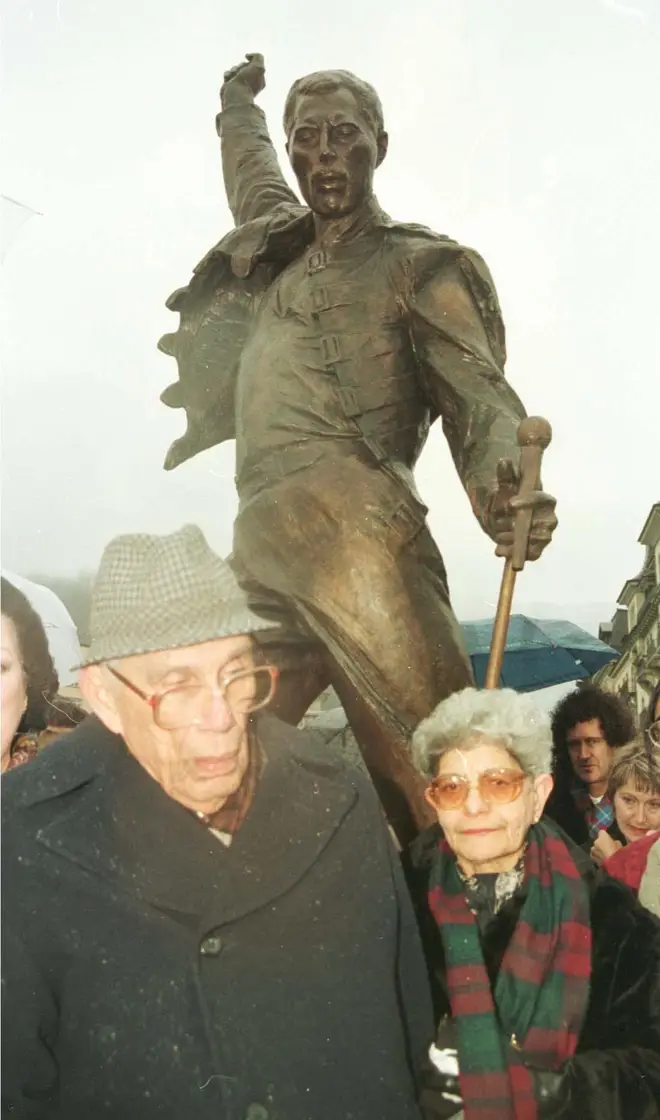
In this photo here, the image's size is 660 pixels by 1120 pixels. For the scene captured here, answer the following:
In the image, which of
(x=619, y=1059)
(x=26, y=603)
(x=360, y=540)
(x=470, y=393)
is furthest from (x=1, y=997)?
(x=470, y=393)

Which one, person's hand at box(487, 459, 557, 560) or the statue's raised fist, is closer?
person's hand at box(487, 459, 557, 560)

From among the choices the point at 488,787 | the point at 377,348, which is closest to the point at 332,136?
the point at 377,348

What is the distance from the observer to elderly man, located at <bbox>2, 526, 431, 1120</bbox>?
156 centimetres

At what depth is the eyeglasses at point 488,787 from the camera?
1.74 m

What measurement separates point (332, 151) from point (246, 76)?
2.93ft

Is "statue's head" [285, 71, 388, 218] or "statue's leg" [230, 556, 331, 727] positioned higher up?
"statue's head" [285, 71, 388, 218]

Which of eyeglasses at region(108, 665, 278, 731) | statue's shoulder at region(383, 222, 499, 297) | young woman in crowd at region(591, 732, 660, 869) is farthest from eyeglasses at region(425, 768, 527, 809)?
statue's shoulder at region(383, 222, 499, 297)

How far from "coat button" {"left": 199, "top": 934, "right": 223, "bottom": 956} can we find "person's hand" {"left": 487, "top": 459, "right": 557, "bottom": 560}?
0.92 m

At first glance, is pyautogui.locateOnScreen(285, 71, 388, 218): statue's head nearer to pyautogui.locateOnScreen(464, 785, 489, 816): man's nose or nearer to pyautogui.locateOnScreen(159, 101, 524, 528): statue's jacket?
pyautogui.locateOnScreen(159, 101, 524, 528): statue's jacket

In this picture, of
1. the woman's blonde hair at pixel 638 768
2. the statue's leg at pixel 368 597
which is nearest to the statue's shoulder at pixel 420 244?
the statue's leg at pixel 368 597

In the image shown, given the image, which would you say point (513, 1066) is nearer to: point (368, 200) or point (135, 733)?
point (135, 733)

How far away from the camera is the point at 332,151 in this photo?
2350mm

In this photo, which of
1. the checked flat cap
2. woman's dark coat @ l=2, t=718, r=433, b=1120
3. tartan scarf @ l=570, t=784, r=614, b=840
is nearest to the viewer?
woman's dark coat @ l=2, t=718, r=433, b=1120

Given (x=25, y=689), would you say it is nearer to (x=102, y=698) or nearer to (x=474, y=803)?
(x=102, y=698)
